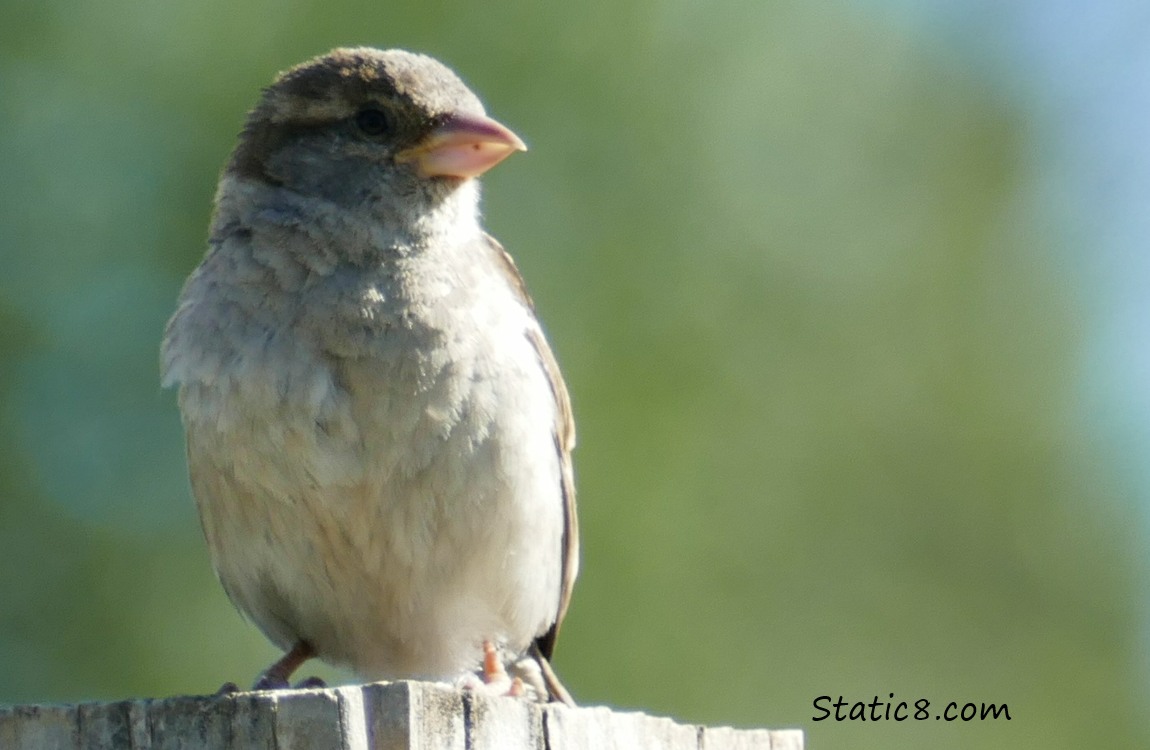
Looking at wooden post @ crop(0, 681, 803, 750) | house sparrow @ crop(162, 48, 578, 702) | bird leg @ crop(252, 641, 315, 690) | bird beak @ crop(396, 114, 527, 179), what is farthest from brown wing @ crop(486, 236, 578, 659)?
wooden post @ crop(0, 681, 803, 750)

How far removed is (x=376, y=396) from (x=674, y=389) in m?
6.68

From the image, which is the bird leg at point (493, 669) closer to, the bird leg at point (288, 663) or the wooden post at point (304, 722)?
the bird leg at point (288, 663)

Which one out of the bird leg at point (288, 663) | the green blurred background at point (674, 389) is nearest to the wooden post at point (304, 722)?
the bird leg at point (288, 663)

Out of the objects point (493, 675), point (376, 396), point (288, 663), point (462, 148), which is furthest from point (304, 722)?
point (462, 148)

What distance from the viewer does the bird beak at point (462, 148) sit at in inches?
180

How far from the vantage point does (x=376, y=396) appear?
13.5ft

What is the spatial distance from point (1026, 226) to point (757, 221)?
2.95 m

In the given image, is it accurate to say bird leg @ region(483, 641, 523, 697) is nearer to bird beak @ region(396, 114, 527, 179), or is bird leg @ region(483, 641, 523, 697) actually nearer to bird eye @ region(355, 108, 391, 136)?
bird beak @ region(396, 114, 527, 179)

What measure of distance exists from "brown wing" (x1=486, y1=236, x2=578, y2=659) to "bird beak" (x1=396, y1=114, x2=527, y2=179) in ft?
0.93

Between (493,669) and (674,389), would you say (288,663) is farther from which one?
(674,389)

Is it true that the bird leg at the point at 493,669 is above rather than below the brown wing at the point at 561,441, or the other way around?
below

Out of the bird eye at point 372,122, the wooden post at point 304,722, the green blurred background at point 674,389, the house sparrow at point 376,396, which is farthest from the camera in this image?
the green blurred background at point 674,389

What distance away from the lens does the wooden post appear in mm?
2721

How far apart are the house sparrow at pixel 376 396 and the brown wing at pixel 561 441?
0.03 feet
